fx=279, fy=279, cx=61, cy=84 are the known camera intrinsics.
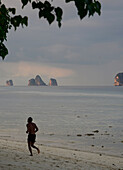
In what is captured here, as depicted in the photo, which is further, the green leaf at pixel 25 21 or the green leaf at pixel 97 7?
the green leaf at pixel 25 21

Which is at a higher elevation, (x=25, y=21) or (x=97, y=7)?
(x=25, y=21)

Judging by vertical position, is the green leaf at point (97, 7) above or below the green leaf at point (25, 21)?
below

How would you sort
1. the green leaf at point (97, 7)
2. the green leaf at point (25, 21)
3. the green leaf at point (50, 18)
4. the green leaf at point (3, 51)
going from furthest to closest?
the green leaf at point (3, 51) < the green leaf at point (25, 21) < the green leaf at point (50, 18) < the green leaf at point (97, 7)

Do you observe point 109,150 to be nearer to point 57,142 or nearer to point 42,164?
point 57,142

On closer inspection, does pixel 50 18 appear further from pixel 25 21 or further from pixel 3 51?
pixel 3 51

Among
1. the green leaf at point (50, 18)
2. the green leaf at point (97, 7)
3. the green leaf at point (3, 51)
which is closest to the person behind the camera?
the green leaf at point (97, 7)

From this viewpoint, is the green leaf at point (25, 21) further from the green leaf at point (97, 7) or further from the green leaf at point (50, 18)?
the green leaf at point (97, 7)

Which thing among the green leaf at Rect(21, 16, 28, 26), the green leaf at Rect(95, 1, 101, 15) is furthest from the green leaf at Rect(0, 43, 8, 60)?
the green leaf at Rect(95, 1, 101, 15)

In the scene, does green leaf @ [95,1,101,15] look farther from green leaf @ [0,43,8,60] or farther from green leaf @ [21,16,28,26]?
green leaf @ [0,43,8,60]

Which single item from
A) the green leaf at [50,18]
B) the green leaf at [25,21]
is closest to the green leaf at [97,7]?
the green leaf at [50,18]

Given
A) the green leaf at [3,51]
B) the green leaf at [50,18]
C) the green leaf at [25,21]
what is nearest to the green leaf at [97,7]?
the green leaf at [50,18]

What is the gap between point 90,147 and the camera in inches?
926

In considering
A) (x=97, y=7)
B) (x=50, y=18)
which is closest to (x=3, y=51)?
(x=50, y=18)

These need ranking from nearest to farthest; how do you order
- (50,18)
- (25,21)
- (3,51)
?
(50,18), (25,21), (3,51)
